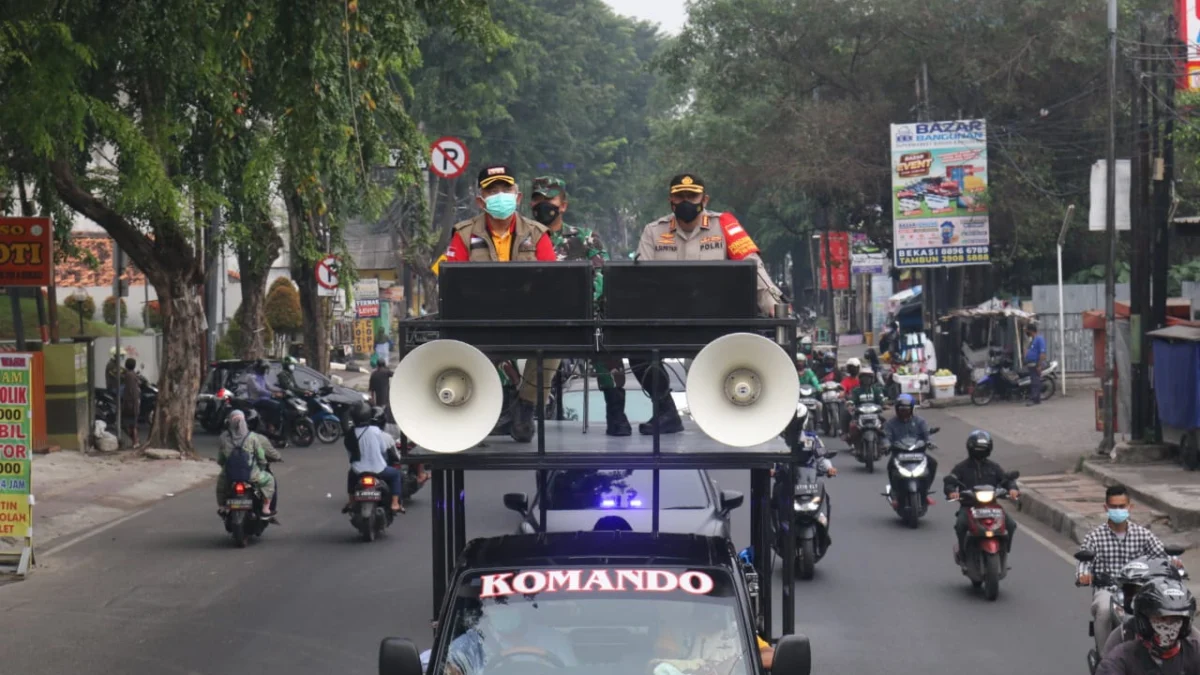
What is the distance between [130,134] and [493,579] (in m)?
12.9

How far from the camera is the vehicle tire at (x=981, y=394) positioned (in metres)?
31.8

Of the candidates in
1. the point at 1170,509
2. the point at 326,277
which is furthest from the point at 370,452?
the point at 326,277

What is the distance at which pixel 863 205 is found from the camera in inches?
1497

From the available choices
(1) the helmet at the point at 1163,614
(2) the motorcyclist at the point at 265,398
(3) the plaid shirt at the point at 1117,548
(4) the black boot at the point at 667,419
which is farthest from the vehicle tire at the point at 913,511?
(2) the motorcyclist at the point at 265,398

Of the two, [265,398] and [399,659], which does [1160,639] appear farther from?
[265,398]

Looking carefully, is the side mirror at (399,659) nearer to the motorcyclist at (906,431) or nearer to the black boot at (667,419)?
the black boot at (667,419)

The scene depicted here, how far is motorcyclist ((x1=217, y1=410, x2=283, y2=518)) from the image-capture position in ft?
50.2

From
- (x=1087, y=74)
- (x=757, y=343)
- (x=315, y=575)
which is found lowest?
(x=315, y=575)

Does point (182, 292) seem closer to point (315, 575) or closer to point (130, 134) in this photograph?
point (130, 134)

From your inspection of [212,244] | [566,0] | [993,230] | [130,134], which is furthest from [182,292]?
[566,0]

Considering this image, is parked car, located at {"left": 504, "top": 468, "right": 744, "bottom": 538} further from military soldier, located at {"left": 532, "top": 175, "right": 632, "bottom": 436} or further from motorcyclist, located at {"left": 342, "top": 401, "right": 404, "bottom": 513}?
motorcyclist, located at {"left": 342, "top": 401, "right": 404, "bottom": 513}

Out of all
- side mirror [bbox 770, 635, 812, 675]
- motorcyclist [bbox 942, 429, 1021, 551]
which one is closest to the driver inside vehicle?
side mirror [bbox 770, 635, 812, 675]

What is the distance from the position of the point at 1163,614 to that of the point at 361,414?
1096 cm

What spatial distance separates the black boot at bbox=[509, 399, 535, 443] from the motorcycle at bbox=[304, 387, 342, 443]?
20.4 m
